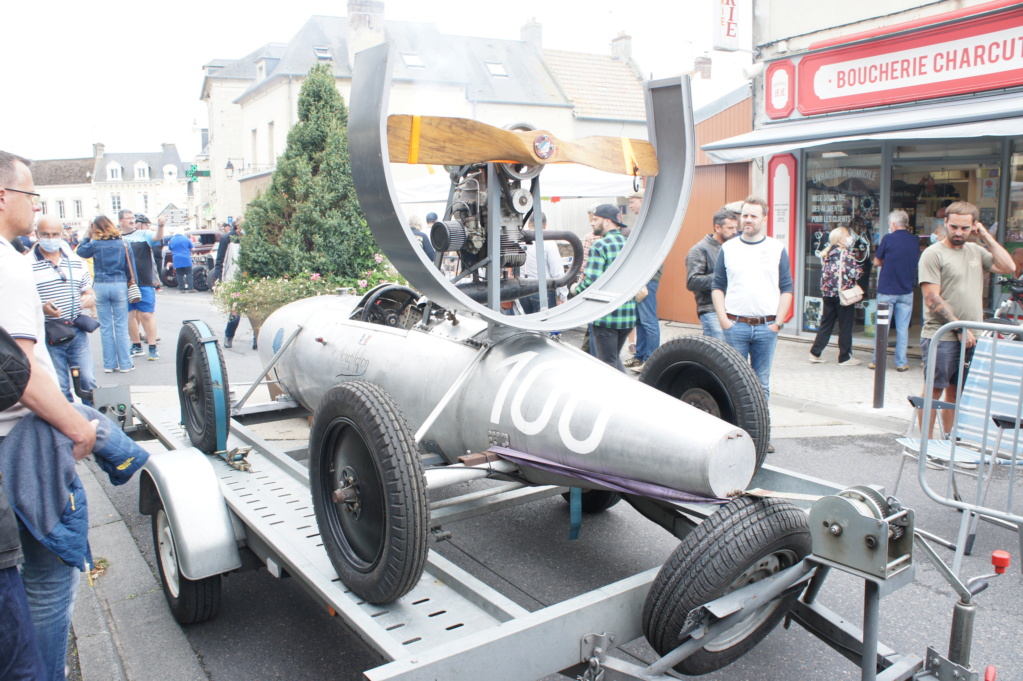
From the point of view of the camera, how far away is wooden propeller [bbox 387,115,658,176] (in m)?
2.88

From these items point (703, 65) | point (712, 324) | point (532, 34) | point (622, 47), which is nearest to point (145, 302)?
point (532, 34)

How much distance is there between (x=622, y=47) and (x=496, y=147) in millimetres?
28795

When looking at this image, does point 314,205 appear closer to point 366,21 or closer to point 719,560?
point 366,21

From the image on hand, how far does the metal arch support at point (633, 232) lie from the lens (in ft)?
9.18

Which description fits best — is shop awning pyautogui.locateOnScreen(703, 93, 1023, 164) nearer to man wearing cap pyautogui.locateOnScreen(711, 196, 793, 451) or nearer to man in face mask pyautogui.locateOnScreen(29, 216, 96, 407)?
man wearing cap pyautogui.locateOnScreen(711, 196, 793, 451)

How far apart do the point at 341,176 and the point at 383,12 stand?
179 inches

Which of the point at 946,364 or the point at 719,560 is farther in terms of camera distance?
the point at 946,364

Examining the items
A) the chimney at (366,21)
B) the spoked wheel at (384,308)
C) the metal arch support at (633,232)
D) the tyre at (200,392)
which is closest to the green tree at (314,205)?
the chimney at (366,21)

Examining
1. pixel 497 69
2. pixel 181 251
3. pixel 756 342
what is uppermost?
pixel 497 69

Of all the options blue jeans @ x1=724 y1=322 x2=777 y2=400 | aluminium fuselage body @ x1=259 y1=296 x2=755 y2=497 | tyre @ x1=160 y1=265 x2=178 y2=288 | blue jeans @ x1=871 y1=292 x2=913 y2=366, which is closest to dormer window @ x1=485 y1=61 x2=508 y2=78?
blue jeans @ x1=724 y1=322 x2=777 y2=400

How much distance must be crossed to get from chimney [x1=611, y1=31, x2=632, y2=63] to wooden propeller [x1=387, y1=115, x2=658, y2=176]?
2743 cm

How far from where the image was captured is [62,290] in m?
6.42

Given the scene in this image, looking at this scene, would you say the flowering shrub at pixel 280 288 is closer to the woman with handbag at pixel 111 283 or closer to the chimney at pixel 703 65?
the woman with handbag at pixel 111 283

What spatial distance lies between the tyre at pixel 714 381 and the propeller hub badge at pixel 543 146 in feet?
3.49
